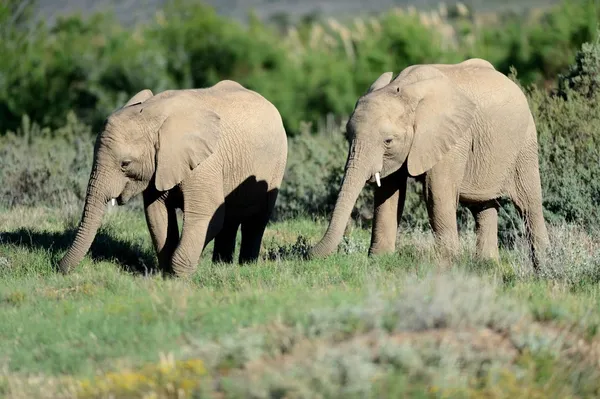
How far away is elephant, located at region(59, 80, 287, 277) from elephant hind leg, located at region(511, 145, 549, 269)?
9.06ft

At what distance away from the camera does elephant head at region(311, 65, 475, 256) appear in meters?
11.5

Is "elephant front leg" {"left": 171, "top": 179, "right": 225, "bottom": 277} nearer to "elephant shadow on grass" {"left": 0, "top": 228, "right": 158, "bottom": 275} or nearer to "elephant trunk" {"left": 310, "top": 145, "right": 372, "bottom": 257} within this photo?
"elephant shadow on grass" {"left": 0, "top": 228, "right": 158, "bottom": 275}

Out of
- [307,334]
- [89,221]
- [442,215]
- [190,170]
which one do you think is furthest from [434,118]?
[307,334]

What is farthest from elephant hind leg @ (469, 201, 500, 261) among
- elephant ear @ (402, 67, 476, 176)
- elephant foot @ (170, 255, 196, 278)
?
elephant foot @ (170, 255, 196, 278)

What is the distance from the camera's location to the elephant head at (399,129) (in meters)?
11.5

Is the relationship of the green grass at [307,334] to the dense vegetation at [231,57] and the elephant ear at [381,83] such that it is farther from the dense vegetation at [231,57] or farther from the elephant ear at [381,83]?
the dense vegetation at [231,57]

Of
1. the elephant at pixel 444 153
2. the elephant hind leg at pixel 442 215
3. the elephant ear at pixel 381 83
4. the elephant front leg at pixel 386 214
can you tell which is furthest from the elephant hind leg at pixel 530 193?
the elephant ear at pixel 381 83

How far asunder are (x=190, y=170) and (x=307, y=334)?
4636 millimetres

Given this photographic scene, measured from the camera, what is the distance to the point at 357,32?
4897 cm

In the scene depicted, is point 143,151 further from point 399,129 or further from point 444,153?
point 444,153

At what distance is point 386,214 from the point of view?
12.4 m

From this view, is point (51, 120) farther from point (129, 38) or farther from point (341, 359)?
point (341, 359)

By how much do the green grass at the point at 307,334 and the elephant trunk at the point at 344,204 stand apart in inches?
11.3

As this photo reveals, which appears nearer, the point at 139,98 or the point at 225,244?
the point at 139,98
